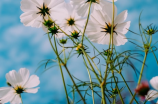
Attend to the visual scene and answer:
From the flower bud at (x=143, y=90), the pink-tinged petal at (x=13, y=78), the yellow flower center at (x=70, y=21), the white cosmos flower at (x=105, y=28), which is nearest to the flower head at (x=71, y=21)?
the yellow flower center at (x=70, y=21)

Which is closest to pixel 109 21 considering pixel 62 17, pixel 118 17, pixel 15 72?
pixel 118 17

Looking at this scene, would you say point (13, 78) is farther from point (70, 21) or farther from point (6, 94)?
point (70, 21)

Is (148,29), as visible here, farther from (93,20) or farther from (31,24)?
(31,24)

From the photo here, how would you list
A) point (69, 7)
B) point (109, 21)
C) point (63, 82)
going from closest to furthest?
point (63, 82) < point (109, 21) < point (69, 7)

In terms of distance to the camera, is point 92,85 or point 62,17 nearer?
point 92,85

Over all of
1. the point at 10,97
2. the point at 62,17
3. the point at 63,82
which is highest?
the point at 62,17

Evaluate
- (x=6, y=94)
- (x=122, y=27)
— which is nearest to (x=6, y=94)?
(x=6, y=94)

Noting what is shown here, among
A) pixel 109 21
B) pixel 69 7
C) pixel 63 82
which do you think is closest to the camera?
pixel 63 82
